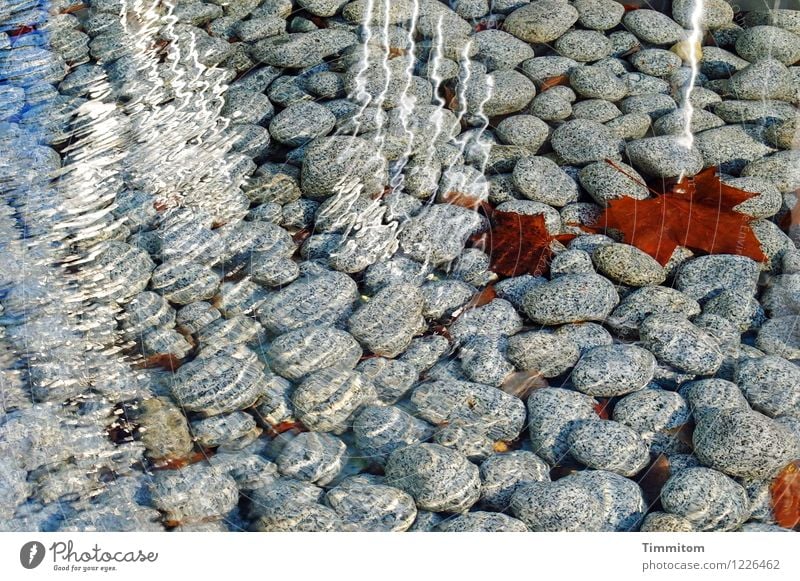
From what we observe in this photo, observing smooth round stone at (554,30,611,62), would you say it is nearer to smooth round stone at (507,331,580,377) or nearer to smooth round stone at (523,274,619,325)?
smooth round stone at (523,274,619,325)

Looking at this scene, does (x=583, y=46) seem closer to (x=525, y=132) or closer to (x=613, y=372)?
(x=525, y=132)

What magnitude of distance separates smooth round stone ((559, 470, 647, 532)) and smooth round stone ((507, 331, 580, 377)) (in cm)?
30

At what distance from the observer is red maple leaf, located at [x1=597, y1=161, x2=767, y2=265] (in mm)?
2541

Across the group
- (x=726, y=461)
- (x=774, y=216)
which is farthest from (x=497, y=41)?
(x=726, y=461)

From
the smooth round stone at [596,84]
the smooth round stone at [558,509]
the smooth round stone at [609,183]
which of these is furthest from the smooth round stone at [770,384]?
the smooth round stone at [596,84]

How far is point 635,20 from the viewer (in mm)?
3297

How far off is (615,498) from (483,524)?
0.96 feet

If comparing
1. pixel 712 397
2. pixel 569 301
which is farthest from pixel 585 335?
pixel 712 397

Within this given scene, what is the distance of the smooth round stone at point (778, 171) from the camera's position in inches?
109

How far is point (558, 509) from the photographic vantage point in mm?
1902

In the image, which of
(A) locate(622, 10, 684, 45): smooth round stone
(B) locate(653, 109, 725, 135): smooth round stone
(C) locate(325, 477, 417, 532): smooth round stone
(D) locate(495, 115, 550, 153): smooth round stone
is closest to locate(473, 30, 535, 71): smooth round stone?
(D) locate(495, 115, 550, 153): smooth round stone

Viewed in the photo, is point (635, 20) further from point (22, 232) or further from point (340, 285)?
point (22, 232)
